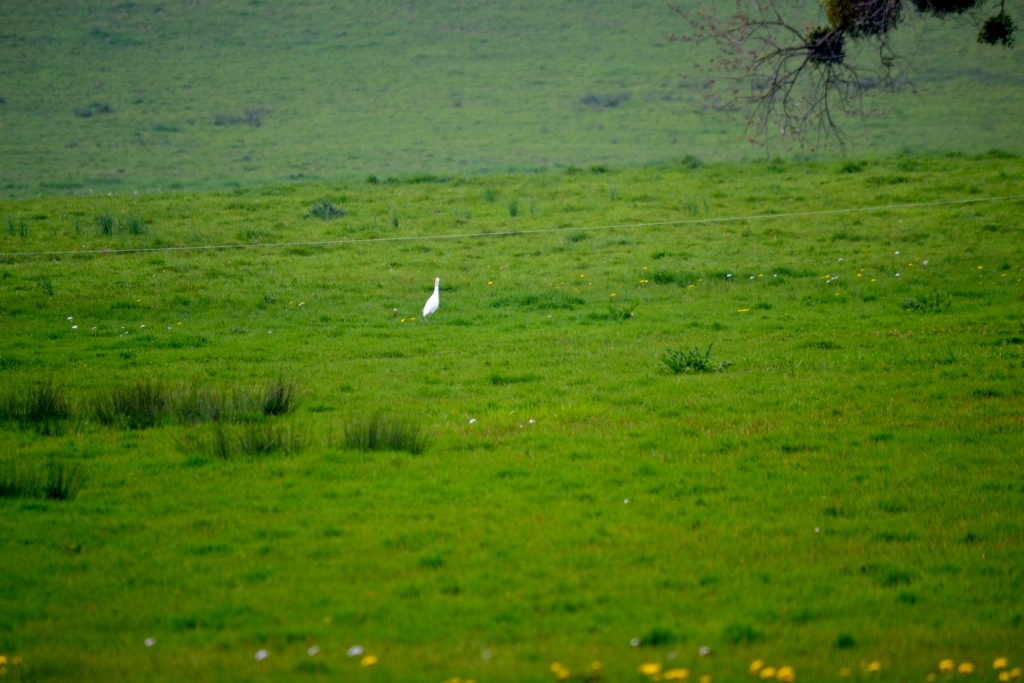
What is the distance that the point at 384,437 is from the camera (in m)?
10.4

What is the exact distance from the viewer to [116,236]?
22.3 meters

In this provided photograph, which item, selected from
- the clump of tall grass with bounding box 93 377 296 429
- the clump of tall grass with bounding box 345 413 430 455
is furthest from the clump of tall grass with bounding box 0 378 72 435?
the clump of tall grass with bounding box 345 413 430 455

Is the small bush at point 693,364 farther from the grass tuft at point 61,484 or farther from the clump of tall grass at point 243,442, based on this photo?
the grass tuft at point 61,484

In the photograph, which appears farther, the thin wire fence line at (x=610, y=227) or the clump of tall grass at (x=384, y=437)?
the thin wire fence line at (x=610, y=227)

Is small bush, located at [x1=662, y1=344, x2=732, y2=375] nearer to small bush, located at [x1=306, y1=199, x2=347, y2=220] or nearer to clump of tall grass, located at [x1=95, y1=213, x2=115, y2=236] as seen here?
small bush, located at [x1=306, y1=199, x2=347, y2=220]

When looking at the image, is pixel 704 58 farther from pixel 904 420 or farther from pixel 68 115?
pixel 904 420

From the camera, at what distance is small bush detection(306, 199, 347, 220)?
24.8 m

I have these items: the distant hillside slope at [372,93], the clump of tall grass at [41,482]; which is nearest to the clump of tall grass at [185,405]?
the clump of tall grass at [41,482]

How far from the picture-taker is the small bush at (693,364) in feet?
43.1

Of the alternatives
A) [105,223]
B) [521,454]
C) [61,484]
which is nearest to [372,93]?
[105,223]

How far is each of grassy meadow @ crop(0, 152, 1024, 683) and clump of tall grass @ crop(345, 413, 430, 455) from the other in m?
0.05

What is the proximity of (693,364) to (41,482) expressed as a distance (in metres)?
8.02

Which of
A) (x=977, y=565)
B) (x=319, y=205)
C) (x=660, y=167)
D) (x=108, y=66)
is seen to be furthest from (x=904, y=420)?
(x=108, y=66)

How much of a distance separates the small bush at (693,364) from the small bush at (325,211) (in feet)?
44.8
